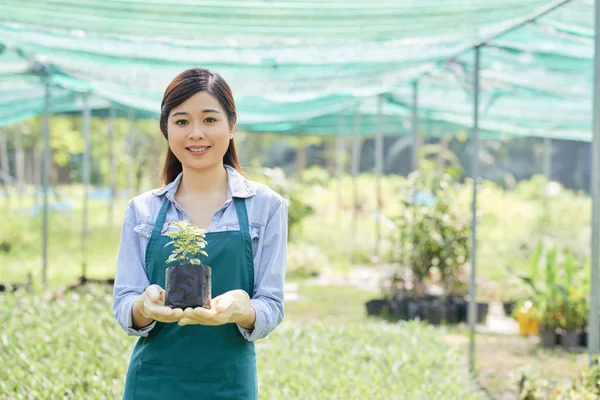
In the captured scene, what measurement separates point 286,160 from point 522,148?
7.15 meters

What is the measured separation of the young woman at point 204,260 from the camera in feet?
Answer: 6.15

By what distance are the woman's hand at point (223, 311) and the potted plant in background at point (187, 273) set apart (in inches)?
1.1

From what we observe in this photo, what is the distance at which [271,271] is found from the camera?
190 cm

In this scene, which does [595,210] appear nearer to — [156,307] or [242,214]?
[242,214]

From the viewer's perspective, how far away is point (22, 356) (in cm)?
406

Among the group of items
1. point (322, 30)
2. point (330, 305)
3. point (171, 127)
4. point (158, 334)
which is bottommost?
point (330, 305)

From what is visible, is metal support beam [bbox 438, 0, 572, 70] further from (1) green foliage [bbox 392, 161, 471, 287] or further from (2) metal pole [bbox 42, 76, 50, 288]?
(2) metal pole [bbox 42, 76, 50, 288]

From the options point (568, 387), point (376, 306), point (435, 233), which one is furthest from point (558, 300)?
point (568, 387)

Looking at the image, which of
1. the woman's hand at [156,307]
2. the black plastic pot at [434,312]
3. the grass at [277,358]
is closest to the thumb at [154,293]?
the woman's hand at [156,307]

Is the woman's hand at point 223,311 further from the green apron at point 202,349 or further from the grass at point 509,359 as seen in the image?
the grass at point 509,359

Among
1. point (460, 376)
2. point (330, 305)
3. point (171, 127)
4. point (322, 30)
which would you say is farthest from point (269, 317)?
point (330, 305)

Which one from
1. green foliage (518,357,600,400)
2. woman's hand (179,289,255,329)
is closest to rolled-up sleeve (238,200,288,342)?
woman's hand (179,289,255,329)

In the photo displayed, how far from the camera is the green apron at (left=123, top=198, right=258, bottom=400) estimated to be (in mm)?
1875

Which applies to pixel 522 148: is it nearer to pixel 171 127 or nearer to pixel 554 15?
pixel 554 15
